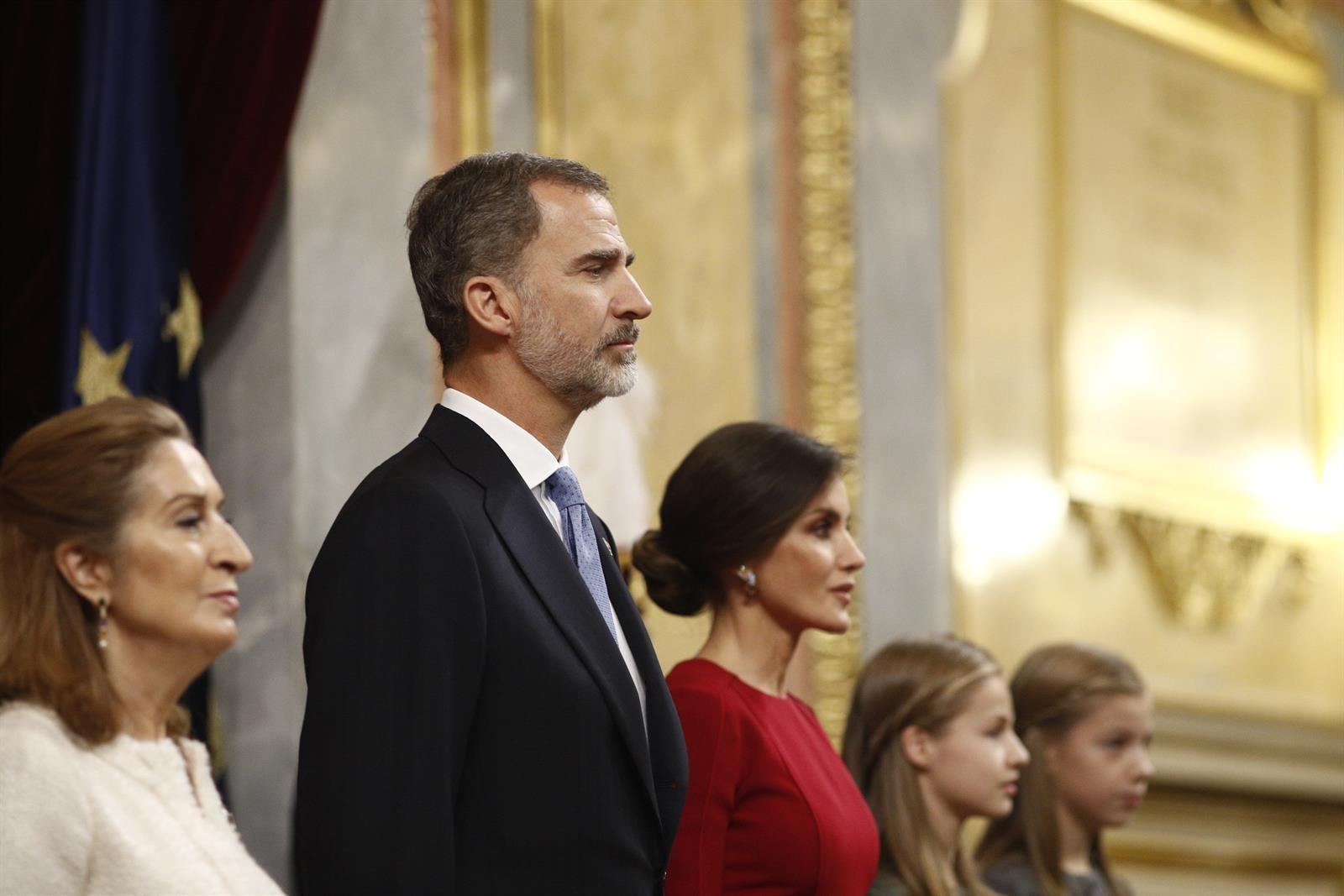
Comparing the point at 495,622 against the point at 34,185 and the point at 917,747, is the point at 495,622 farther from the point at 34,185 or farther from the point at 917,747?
the point at 34,185

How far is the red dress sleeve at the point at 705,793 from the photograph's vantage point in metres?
3.31

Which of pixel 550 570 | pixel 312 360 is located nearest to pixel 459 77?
pixel 312 360

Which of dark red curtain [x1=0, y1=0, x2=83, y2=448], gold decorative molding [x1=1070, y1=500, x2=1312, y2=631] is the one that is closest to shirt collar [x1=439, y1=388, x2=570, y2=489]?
dark red curtain [x1=0, y1=0, x2=83, y2=448]

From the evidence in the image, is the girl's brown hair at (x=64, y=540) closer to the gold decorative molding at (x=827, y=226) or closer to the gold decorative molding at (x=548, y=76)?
the gold decorative molding at (x=548, y=76)

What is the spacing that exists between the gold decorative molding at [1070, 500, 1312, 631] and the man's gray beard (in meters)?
4.72

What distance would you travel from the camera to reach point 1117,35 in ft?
24.8

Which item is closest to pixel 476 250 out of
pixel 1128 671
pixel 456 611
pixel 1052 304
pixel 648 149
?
pixel 456 611

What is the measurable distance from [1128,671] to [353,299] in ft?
6.72

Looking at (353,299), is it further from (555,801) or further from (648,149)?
(555,801)

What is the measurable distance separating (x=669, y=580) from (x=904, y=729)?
0.79m

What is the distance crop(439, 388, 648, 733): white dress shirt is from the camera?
2.58 meters

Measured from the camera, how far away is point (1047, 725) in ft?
15.8

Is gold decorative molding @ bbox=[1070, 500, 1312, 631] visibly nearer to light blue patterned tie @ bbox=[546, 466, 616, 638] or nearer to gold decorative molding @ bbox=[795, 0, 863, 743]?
gold decorative molding @ bbox=[795, 0, 863, 743]

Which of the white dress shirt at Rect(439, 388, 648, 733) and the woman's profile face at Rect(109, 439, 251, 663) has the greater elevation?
the white dress shirt at Rect(439, 388, 648, 733)
